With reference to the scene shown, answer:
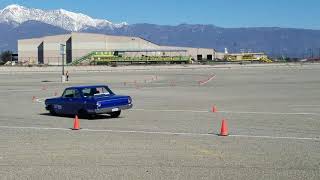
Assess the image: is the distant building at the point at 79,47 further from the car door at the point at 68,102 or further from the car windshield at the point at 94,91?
the car windshield at the point at 94,91

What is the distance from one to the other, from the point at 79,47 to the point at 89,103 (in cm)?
14175

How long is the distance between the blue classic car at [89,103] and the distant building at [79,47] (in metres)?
129

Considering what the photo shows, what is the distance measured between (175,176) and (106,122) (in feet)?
35.6

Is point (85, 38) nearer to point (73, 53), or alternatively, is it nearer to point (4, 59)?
point (73, 53)

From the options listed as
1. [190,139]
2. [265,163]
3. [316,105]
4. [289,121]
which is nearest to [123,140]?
[190,139]

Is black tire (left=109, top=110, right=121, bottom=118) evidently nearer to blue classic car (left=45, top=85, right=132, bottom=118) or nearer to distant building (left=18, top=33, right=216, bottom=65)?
blue classic car (left=45, top=85, right=132, bottom=118)

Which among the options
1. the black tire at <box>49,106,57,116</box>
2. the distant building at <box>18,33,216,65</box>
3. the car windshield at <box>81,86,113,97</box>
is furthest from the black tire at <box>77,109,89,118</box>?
the distant building at <box>18,33,216,65</box>

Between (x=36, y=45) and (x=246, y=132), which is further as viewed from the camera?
(x=36, y=45)

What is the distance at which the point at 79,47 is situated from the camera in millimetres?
161750

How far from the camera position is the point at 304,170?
1009 centimetres

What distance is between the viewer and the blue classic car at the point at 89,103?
71.1 ft

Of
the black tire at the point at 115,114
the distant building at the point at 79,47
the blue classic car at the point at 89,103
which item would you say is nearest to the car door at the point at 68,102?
the blue classic car at the point at 89,103

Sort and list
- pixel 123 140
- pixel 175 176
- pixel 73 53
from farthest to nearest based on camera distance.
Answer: pixel 73 53 → pixel 123 140 → pixel 175 176

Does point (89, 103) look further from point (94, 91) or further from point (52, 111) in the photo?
point (52, 111)
